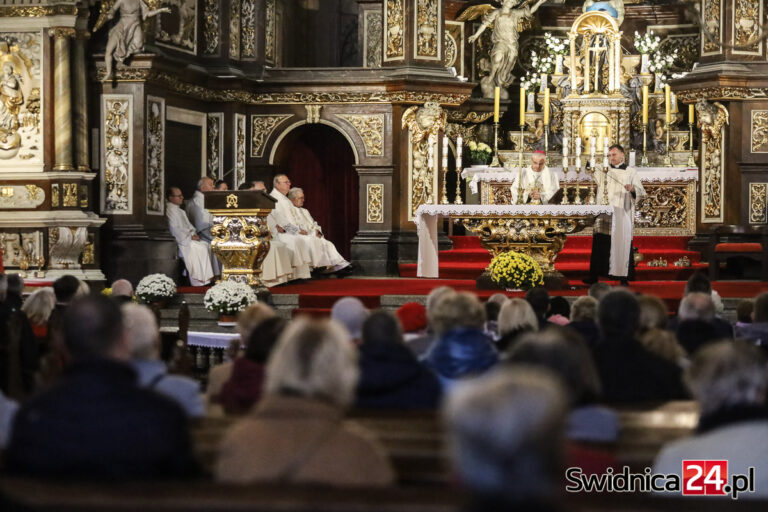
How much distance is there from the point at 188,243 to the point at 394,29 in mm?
A: 4866

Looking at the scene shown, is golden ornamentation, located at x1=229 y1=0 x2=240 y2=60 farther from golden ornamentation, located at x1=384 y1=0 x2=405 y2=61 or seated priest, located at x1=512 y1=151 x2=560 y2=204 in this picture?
seated priest, located at x1=512 y1=151 x2=560 y2=204

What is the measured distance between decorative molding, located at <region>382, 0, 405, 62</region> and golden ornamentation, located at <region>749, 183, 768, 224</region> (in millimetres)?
5581

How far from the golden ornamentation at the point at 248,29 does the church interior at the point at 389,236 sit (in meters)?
0.03

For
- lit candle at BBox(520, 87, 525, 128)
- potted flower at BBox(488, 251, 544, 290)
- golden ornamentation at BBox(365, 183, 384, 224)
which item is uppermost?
lit candle at BBox(520, 87, 525, 128)

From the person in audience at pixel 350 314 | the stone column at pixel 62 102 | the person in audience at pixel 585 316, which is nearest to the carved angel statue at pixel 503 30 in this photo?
the stone column at pixel 62 102

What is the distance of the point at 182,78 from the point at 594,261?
625cm

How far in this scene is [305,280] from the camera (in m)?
16.1

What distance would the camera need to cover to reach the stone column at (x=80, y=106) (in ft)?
48.5

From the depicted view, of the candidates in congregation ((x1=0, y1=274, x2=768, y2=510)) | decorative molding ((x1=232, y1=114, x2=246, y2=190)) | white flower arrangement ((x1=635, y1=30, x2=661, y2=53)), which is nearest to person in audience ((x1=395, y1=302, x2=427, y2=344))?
congregation ((x1=0, y1=274, x2=768, y2=510))

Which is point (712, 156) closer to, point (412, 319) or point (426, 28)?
point (426, 28)

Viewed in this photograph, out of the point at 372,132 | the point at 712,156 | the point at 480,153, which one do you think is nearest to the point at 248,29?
the point at 372,132

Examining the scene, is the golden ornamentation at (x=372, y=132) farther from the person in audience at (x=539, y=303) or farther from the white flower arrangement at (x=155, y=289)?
the person in audience at (x=539, y=303)

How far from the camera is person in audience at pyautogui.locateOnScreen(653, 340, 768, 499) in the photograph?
340cm

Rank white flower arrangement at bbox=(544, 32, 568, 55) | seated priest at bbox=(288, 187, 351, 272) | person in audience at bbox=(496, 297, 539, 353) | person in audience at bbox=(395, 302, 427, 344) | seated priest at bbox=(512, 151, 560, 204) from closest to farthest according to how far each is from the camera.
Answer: person in audience at bbox=(496, 297, 539, 353)
person in audience at bbox=(395, 302, 427, 344)
seated priest at bbox=(512, 151, 560, 204)
seated priest at bbox=(288, 187, 351, 272)
white flower arrangement at bbox=(544, 32, 568, 55)
